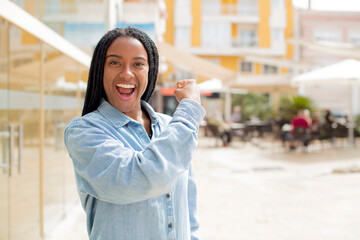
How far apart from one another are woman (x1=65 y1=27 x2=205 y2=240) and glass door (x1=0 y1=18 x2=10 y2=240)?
1.73 meters

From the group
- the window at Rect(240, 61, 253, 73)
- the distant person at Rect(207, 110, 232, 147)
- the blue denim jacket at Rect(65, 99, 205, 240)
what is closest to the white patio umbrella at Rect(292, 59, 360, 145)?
the distant person at Rect(207, 110, 232, 147)

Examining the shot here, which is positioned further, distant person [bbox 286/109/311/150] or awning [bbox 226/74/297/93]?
awning [bbox 226/74/297/93]

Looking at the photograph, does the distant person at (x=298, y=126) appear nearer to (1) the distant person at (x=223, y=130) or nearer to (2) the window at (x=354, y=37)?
(1) the distant person at (x=223, y=130)

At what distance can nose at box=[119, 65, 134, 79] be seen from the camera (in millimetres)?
1314

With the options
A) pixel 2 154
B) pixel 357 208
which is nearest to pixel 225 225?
pixel 357 208

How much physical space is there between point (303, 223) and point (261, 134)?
37.9 ft

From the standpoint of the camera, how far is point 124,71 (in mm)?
1323

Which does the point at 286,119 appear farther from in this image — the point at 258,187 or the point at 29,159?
the point at 29,159

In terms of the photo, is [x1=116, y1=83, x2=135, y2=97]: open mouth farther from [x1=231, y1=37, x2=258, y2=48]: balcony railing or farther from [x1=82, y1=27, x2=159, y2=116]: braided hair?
[x1=231, y1=37, x2=258, y2=48]: balcony railing

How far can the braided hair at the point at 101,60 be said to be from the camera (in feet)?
4.42

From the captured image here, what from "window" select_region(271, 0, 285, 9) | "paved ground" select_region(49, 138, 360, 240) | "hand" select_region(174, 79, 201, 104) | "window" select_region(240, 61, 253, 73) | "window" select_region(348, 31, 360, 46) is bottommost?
"paved ground" select_region(49, 138, 360, 240)

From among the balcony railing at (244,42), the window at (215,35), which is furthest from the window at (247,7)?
the balcony railing at (244,42)

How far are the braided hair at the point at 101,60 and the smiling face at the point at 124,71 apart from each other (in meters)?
0.02

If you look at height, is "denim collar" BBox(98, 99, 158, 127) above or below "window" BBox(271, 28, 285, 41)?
below
